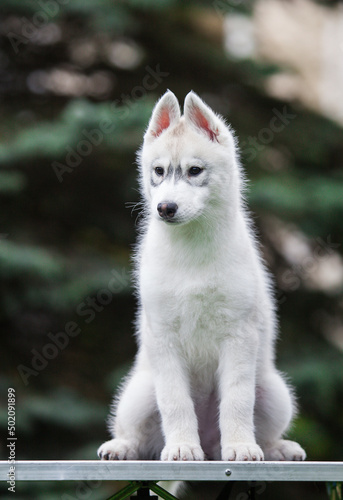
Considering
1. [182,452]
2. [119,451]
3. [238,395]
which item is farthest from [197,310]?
[119,451]

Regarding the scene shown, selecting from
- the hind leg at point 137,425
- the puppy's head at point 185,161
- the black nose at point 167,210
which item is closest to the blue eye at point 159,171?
the puppy's head at point 185,161

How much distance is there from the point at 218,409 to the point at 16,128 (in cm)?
595

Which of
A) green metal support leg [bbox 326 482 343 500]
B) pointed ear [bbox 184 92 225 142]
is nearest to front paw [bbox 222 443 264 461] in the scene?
green metal support leg [bbox 326 482 343 500]

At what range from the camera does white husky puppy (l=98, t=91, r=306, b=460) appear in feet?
15.8

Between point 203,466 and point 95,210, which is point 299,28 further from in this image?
point 203,466

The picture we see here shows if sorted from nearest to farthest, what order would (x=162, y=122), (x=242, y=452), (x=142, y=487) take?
(x=142, y=487) → (x=242, y=452) → (x=162, y=122)

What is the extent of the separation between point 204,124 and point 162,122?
0.29m

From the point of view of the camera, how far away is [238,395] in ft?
15.8

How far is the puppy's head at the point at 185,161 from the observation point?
15.6 feet

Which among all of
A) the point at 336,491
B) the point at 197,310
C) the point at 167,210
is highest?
the point at 167,210

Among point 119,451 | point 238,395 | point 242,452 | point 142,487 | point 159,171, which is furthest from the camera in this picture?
point 119,451

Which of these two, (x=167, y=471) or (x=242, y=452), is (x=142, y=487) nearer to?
(x=167, y=471)

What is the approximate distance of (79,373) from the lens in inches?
418

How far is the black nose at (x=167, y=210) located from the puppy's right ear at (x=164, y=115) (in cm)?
73
